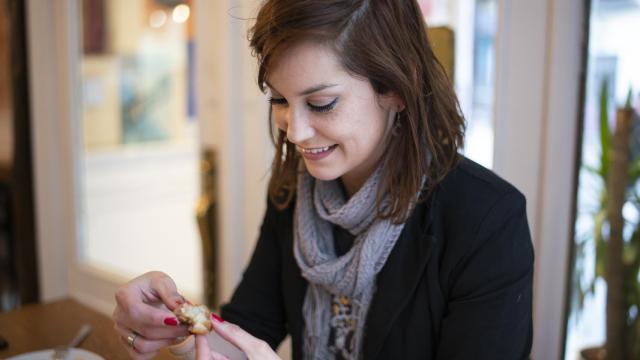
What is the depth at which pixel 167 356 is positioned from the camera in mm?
1065

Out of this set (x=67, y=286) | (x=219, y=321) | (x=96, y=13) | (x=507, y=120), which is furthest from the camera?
(x=67, y=286)

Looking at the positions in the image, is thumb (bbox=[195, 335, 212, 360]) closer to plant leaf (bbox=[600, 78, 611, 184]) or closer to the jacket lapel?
the jacket lapel

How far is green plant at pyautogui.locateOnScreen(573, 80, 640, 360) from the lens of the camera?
1464 millimetres

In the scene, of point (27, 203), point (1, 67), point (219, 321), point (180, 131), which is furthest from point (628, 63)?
point (1, 67)

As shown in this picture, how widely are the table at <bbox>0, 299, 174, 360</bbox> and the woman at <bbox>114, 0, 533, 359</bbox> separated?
120 millimetres

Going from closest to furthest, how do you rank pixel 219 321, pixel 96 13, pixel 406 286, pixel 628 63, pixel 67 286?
pixel 219 321 → pixel 406 286 → pixel 628 63 → pixel 96 13 → pixel 67 286

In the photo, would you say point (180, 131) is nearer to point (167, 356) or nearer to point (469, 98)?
point (469, 98)

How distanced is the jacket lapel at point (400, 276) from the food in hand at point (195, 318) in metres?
0.33

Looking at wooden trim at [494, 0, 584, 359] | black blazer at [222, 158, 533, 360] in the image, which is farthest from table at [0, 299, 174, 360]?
wooden trim at [494, 0, 584, 359]

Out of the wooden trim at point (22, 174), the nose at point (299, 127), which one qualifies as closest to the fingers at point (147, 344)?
the nose at point (299, 127)

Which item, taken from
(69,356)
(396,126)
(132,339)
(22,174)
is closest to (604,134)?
(396,126)

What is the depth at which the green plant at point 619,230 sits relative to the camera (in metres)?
1.46

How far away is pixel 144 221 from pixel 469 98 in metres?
2.26

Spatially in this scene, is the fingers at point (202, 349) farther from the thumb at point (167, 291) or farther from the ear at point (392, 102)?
the ear at point (392, 102)
